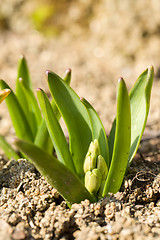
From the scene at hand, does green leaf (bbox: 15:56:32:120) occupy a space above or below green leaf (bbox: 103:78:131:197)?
above

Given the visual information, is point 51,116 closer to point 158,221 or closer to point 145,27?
point 158,221

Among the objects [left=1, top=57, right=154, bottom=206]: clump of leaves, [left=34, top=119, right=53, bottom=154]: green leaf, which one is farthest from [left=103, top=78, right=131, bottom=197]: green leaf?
[left=34, top=119, right=53, bottom=154]: green leaf

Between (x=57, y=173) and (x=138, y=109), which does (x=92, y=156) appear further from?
(x=138, y=109)

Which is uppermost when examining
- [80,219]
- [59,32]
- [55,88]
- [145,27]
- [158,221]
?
[59,32]

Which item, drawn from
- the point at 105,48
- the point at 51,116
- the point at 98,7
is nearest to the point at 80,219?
the point at 51,116

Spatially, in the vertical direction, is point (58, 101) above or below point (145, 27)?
below

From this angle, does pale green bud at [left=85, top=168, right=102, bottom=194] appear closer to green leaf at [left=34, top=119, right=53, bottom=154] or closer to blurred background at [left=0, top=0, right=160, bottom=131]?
green leaf at [left=34, top=119, right=53, bottom=154]

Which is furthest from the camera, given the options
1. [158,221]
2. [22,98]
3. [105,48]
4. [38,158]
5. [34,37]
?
[34,37]
